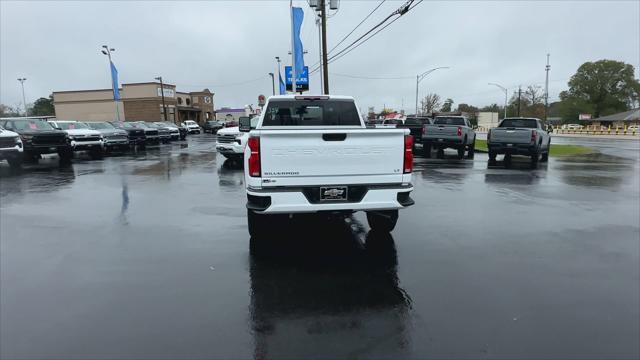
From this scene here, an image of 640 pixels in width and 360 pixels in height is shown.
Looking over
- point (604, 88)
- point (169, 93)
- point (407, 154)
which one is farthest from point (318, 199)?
point (604, 88)

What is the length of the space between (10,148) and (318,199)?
15.7 m

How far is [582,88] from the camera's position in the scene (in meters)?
102

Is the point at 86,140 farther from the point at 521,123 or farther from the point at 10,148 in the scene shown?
the point at 521,123

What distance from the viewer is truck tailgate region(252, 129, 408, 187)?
17.4 ft

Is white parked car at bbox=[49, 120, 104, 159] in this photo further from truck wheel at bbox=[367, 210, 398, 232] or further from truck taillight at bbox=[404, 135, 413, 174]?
truck taillight at bbox=[404, 135, 413, 174]

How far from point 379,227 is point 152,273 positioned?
133 inches

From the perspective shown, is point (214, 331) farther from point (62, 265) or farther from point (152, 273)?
point (62, 265)

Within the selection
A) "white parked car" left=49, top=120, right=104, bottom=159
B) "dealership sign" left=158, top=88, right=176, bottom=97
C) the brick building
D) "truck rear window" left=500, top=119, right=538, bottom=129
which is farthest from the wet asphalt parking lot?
"dealership sign" left=158, top=88, right=176, bottom=97

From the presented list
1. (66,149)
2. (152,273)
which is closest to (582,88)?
(66,149)

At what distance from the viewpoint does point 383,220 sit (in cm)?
681

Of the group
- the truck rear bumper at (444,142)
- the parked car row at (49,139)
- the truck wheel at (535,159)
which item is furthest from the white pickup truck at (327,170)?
the truck rear bumper at (444,142)

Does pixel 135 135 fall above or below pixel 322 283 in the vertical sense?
above

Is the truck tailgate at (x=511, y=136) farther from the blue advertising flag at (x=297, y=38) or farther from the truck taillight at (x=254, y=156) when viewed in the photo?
the truck taillight at (x=254, y=156)

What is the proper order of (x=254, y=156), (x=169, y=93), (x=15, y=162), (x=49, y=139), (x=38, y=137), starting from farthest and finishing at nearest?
(x=169, y=93) → (x=49, y=139) → (x=38, y=137) → (x=15, y=162) → (x=254, y=156)
